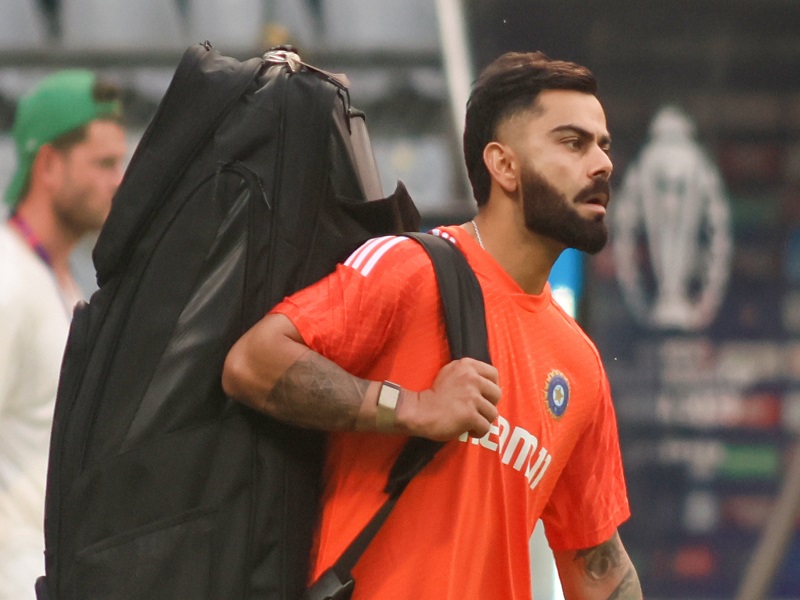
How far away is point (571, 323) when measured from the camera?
9.77 feet

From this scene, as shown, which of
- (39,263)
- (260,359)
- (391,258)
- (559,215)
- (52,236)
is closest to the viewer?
(260,359)

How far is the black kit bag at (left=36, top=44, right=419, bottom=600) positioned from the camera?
8.20 feet

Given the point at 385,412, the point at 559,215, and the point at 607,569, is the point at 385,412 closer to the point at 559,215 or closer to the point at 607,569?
the point at 559,215

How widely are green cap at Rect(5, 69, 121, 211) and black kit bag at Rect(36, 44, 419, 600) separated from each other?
1.69 m

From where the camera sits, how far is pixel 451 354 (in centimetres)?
259

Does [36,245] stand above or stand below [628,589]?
above

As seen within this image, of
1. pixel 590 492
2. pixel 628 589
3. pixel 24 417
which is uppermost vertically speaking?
pixel 590 492

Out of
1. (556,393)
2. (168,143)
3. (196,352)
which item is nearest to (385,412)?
A: (196,352)

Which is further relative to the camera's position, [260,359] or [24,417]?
[24,417]

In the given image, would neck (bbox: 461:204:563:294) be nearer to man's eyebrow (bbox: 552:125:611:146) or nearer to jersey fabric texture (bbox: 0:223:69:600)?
man's eyebrow (bbox: 552:125:611:146)

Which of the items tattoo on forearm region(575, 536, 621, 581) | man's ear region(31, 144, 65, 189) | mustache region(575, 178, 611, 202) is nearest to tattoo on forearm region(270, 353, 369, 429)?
mustache region(575, 178, 611, 202)

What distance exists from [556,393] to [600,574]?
0.49 m

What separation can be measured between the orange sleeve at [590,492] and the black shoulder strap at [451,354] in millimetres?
457

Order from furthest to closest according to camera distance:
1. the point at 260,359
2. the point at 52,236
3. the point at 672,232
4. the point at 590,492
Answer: the point at 672,232 < the point at 52,236 < the point at 590,492 < the point at 260,359
